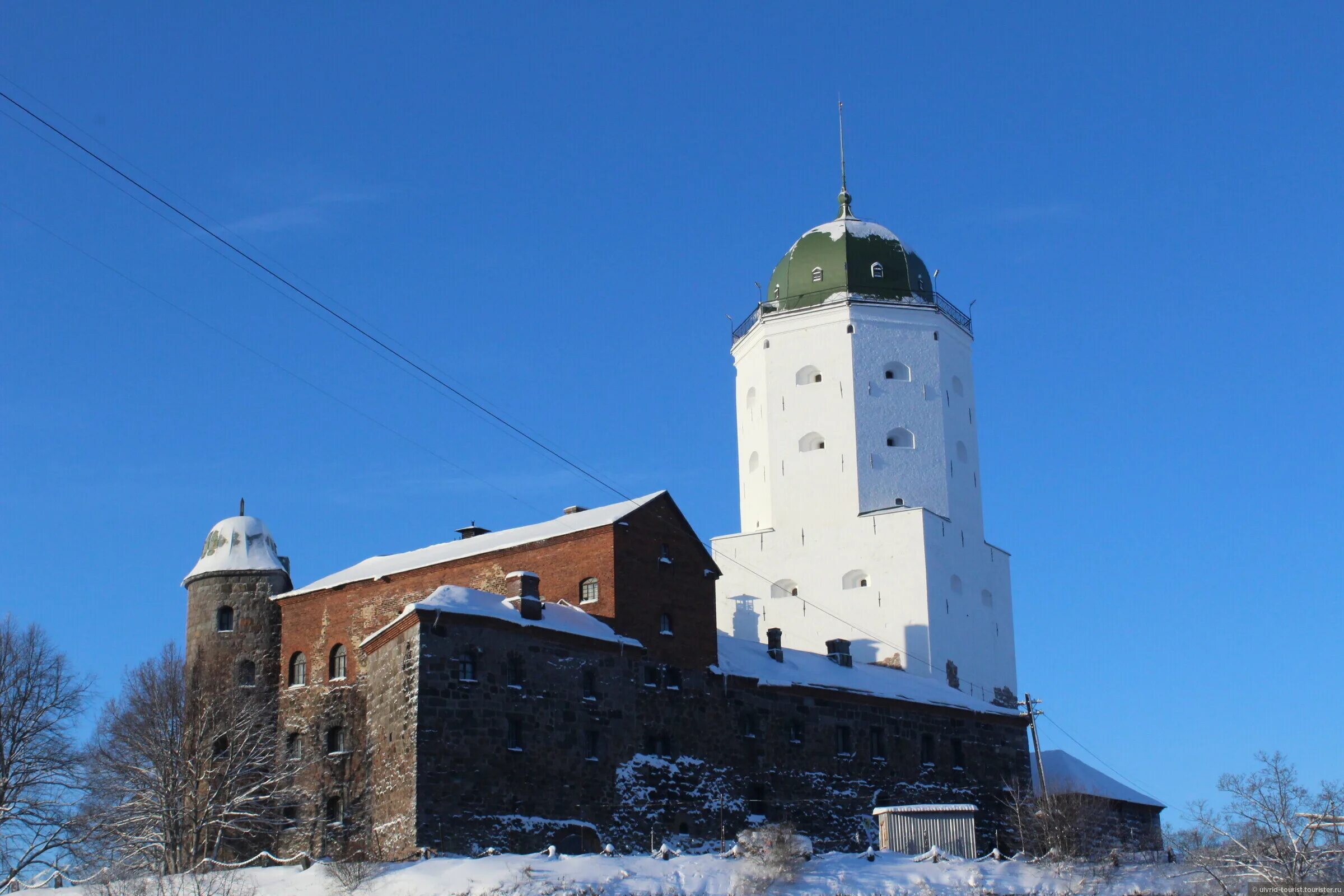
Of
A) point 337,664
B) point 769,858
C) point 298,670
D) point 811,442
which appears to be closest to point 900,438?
point 811,442

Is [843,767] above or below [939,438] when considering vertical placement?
below

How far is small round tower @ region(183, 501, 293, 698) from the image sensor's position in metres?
53.4

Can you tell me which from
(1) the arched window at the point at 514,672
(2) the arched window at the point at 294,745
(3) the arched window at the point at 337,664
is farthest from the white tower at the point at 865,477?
(1) the arched window at the point at 514,672

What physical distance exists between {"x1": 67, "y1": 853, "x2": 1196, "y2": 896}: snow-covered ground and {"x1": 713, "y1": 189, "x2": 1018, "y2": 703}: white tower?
22154 mm

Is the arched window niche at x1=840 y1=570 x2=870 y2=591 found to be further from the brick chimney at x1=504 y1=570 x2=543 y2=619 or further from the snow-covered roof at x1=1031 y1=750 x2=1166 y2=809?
the brick chimney at x1=504 y1=570 x2=543 y2=619

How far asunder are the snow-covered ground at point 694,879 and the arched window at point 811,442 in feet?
92.9

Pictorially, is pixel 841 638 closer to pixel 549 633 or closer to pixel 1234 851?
pixel 549 633

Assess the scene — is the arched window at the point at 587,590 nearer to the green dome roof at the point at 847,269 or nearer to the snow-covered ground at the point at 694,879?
the snow-covered ground at the point at 694,879

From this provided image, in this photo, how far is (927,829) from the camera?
44.4 metres

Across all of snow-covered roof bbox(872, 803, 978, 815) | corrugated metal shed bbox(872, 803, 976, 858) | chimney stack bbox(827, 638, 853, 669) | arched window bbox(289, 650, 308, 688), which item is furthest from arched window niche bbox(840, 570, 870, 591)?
arched window bbox(289, 650, 308, 688)

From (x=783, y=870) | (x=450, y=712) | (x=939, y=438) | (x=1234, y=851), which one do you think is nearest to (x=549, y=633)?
(x=450, y=712)

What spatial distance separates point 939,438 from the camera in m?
67.5

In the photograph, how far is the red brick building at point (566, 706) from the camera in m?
43.1

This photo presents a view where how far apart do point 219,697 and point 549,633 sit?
11349 millimetres
